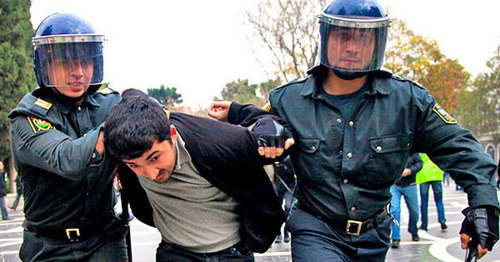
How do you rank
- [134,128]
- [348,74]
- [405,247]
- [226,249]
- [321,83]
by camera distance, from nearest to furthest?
1. [134,128]
2. [226,249]
3. [348,74]
4. [321,83]
5. [405,247]

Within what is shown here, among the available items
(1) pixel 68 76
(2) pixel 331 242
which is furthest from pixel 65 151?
(2) pixel 331 242

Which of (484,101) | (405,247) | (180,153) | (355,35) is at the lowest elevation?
(484,101)

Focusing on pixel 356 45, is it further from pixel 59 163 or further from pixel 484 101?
pixel 484 101

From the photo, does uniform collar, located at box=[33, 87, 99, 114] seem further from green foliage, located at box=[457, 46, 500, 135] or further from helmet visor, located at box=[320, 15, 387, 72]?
green foliage, located at box=[457, 46, 500, 135]

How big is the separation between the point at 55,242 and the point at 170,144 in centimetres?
91

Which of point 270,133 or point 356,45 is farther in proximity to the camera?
point 356,45

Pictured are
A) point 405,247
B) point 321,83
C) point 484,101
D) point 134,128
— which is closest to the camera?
point 134,128

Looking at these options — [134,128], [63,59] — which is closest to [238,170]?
[134,128]

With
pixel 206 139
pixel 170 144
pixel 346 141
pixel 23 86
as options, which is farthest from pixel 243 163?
pixel 23 86

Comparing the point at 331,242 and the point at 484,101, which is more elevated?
the point at 331,242

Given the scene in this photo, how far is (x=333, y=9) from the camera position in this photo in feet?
9.32

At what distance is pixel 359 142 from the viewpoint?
9.04 feet

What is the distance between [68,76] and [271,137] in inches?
47.2

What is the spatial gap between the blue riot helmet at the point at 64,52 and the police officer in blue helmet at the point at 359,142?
959 mm
